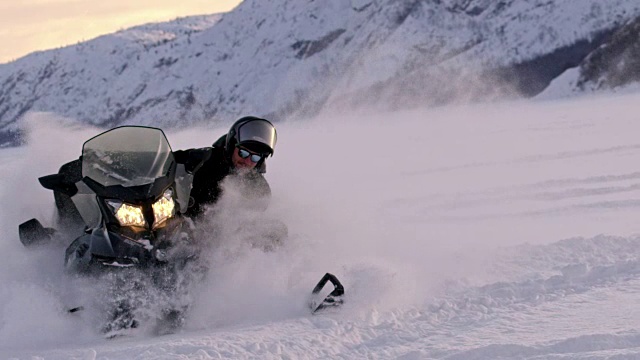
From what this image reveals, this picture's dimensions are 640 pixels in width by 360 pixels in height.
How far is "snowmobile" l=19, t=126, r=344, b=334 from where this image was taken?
4.24 metres

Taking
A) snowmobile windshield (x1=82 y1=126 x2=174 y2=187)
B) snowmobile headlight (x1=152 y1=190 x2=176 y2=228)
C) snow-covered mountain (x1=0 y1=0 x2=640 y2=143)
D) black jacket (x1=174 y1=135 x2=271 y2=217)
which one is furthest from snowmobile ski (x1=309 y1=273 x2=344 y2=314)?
snow-covered mountain (x1=0 y1=0 x2=640 y2=143)

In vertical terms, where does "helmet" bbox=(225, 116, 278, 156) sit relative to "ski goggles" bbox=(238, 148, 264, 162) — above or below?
above

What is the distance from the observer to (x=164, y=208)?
4.38m

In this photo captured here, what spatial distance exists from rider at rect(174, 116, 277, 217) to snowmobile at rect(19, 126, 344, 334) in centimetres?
31

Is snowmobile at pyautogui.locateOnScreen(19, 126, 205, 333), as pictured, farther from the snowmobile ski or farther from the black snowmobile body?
the snowmobile ski

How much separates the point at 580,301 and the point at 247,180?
238 cm

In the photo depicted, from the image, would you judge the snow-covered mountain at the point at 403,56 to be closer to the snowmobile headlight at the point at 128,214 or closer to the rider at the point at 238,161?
the rider at the point at 238,161

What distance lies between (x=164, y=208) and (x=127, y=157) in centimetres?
47

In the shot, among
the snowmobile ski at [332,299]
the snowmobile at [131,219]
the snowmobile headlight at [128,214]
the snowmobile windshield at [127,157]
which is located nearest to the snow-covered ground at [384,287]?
the snowmobile ski at [332,299]

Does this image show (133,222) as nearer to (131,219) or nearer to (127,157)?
(131,219)

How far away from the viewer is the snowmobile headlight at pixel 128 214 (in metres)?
4.23

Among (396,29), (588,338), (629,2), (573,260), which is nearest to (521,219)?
(573,260)

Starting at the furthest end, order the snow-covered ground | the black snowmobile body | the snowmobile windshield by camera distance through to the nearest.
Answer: the snowmobile windshield → the black snowmobile body → the snow-covered ground

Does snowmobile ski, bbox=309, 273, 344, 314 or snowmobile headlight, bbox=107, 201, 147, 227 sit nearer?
snowmobile headlight, bbox=107, 201, 147, 227
